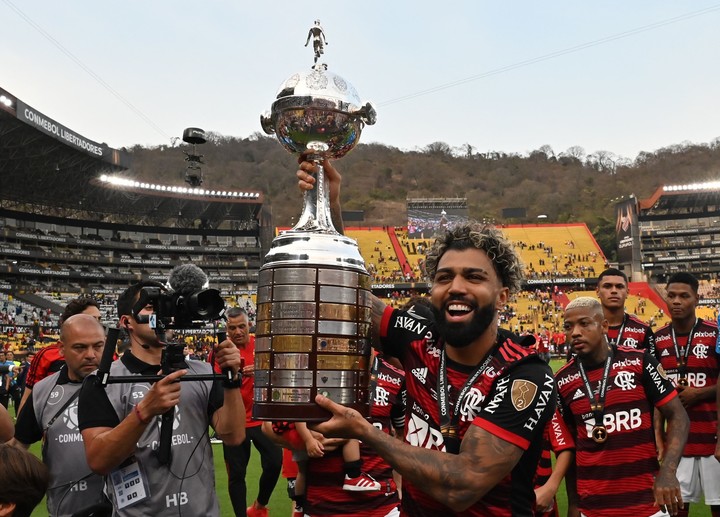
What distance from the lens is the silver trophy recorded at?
2.13 metres

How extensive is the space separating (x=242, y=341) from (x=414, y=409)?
5.07 meters

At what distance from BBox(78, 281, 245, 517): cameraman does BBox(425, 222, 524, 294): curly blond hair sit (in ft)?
3.39

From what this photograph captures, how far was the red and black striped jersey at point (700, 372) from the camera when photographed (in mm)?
5566

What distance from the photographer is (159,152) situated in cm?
9581

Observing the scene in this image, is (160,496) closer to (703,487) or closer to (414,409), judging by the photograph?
(414,409)

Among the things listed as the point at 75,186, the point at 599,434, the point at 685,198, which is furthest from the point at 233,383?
Answer: the point at 685,198

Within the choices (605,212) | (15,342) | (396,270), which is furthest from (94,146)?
(605,212)

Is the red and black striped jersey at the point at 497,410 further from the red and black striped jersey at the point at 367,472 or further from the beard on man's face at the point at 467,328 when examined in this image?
the red and black striped jersey at the point at 367,472

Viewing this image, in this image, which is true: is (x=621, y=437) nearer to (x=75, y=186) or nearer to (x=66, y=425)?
(x=66, y=425)

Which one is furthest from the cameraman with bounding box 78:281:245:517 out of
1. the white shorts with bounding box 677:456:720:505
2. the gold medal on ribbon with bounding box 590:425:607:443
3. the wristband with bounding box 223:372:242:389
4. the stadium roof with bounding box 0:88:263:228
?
the stadium roof with bounding box 0:88:263:228

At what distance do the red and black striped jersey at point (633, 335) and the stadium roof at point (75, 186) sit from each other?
3205 centimetres

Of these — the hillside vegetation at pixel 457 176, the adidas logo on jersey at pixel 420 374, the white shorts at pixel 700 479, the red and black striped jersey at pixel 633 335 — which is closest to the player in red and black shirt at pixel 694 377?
the white shorts at pixel 700 479

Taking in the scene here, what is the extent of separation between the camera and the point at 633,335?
19.5ft

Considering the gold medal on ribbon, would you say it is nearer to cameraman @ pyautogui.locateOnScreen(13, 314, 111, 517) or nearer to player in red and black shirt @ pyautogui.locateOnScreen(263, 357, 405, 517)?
player in red and black shirt @ pyautogui.locateOnScreen(263, 357, 405, 517)
